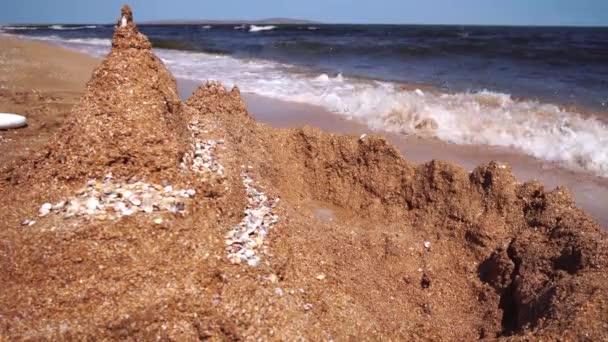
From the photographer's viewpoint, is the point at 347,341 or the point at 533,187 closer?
the point at 347,341

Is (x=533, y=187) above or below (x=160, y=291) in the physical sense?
above

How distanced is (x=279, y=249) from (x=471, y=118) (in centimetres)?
498

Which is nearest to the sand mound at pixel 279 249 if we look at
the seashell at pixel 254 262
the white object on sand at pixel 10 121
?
the seashell at pixel 254 262

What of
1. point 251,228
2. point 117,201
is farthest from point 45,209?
point 251,228

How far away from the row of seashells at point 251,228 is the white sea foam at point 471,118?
3.77 metres

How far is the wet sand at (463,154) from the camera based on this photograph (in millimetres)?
4365

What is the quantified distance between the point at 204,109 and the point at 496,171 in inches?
95.9

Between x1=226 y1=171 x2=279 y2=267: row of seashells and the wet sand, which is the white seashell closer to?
x1=226 y1=171 x2=279 y2=267: row of seashells

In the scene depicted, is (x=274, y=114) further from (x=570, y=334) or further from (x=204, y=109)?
(x=570, y=334)

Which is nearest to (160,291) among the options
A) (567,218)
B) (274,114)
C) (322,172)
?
(322,172)

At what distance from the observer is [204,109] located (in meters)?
3.95

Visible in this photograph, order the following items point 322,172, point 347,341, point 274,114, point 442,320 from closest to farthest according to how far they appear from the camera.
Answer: point 347,341 → point 442,320 → point 322,172 → point 274,114

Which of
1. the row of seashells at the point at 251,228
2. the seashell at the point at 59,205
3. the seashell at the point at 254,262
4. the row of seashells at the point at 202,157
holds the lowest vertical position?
the seashell at the point at 254,262

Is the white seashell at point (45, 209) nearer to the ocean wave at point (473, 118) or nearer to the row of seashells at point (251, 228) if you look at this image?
the row of seashells at point (251, 228)
